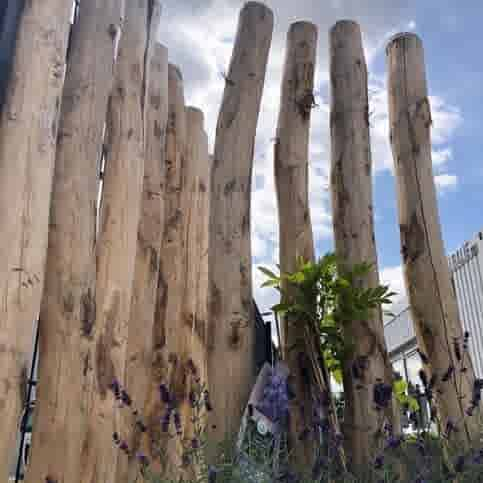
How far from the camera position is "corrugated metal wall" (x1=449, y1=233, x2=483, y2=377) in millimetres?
8547

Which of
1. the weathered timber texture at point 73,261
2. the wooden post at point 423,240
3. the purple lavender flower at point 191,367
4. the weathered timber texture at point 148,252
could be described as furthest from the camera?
the wooden post at point 423,240

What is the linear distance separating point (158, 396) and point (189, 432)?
0.23 m

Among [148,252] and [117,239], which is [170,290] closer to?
[148,252]

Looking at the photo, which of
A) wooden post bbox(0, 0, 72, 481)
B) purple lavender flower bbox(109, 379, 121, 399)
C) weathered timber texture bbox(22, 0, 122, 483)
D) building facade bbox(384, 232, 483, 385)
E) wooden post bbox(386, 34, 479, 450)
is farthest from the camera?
building facade bbox(384, 232, 483, 385)

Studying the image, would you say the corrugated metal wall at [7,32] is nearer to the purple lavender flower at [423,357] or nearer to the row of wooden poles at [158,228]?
the row of wooden poles at [158,228]

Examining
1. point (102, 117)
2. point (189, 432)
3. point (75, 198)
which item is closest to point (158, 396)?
point (189, 432)

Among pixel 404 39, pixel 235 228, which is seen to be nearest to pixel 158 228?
pixel 235 228

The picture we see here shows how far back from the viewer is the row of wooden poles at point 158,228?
1843 mm

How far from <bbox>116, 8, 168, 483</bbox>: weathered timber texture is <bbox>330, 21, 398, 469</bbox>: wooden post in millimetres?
1066

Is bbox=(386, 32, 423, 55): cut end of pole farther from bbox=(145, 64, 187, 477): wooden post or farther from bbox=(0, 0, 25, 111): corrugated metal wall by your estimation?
bbox=(0, 0, 25, 111): corrugated metal wall

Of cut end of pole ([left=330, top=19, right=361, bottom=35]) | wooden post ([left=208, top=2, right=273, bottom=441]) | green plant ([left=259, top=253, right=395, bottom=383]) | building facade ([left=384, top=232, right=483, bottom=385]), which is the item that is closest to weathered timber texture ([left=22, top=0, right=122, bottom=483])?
wooden post ([left=208, top=2, right=273, bottom=441])

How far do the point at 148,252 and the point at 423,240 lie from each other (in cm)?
157

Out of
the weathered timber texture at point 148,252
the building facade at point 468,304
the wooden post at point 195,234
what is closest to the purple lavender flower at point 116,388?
the weathered timber texture at point 148,252

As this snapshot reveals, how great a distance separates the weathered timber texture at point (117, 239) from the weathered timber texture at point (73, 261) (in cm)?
8
